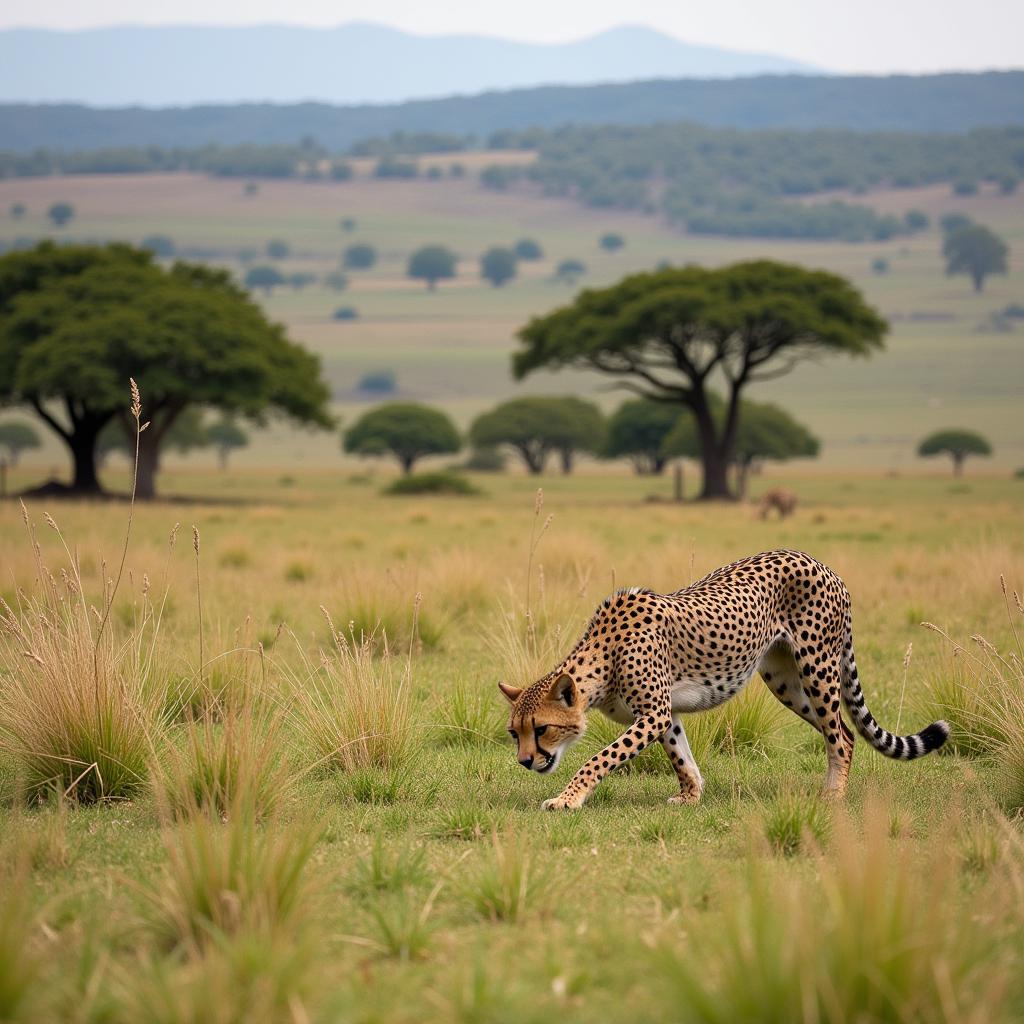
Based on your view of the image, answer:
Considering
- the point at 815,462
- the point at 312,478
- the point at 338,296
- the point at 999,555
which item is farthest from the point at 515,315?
the point at 999,555

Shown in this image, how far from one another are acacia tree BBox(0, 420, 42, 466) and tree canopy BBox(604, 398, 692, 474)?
1658 inches

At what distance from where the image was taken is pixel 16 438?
312 feet

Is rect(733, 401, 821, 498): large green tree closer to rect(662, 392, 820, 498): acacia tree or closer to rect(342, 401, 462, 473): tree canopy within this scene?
rect(662, 392, 820, 498): acacia tree

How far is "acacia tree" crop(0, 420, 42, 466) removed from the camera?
3693 inches

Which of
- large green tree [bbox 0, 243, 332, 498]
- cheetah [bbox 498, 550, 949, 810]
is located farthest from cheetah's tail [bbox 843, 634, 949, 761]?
large green tree [bbox 0, 243, 332, 498]

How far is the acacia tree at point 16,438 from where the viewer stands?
93812 mm

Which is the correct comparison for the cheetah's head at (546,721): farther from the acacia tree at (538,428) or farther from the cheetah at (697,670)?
the acacia tree at (538,428)

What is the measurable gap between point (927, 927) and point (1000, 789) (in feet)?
11.6

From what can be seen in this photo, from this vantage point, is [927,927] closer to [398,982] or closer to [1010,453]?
[398,982]

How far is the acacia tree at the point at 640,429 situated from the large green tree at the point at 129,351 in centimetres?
3279

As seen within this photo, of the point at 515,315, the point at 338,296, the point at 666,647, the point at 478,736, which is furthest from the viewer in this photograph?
the point at 338,296

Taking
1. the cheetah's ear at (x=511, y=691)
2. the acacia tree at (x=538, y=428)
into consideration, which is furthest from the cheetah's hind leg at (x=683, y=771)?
the acacia tree at (x=538, y=428)

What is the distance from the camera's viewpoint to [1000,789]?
7.20 metres

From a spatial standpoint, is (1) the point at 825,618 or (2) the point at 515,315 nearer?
(1) the point at 825,618
